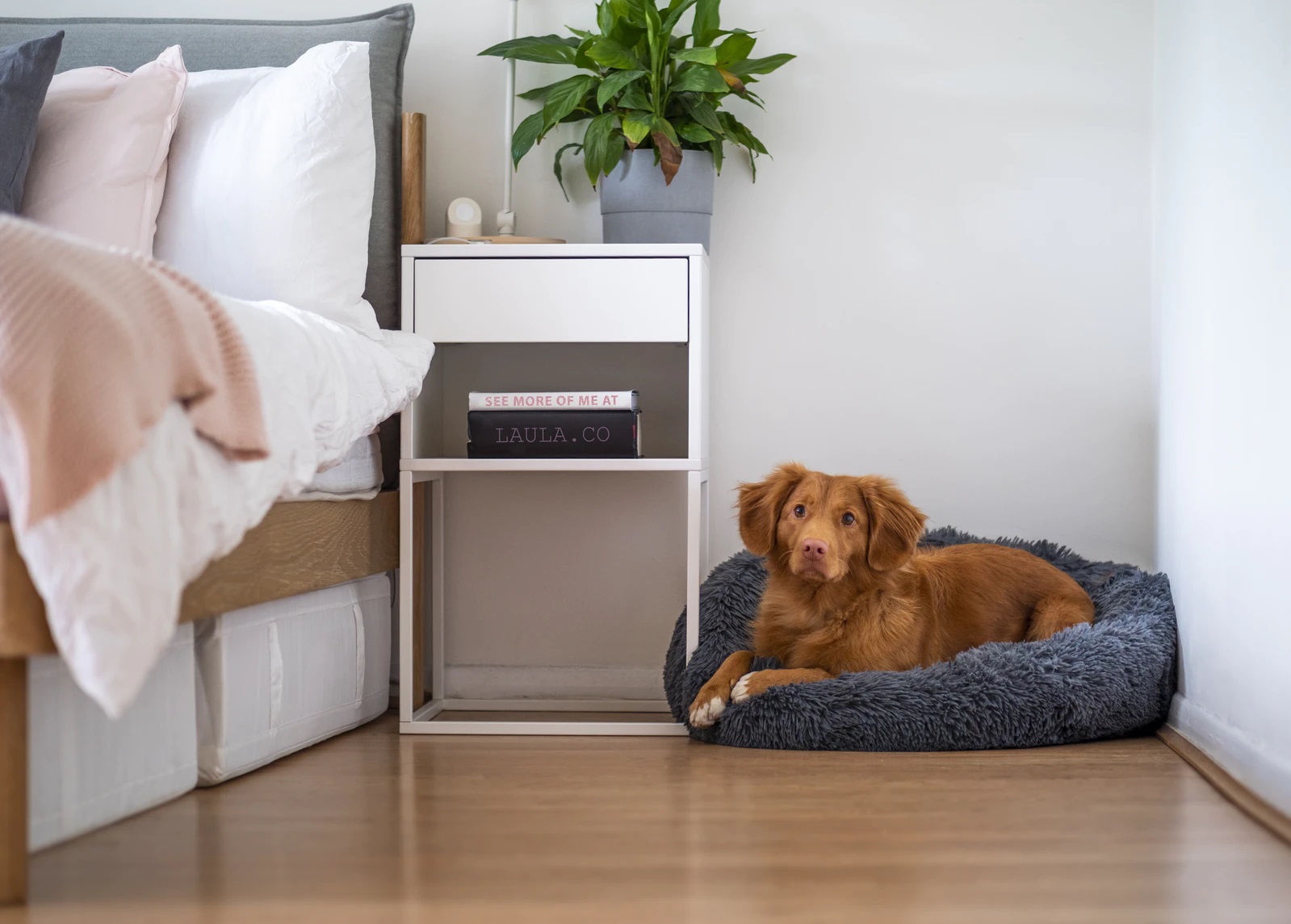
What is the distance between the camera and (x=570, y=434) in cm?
200

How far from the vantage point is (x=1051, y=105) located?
93.1 inches

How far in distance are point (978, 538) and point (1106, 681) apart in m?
0.54

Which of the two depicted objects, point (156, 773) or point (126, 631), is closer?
point (126, 631)

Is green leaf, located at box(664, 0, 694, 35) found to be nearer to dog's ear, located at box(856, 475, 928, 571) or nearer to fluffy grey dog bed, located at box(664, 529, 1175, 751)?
dog's ear, located at box(856, 475, 928, 571)

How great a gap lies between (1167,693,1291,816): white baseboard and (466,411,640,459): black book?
40.6 inches

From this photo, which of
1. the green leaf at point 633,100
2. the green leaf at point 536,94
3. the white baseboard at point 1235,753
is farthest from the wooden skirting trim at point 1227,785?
the green leaf at point 536,94

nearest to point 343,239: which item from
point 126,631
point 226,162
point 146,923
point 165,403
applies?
point 226,162

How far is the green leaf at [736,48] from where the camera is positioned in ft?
7.14

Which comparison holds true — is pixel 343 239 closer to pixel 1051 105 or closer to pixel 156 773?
pixel 156 773

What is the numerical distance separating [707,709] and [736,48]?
1271 mm

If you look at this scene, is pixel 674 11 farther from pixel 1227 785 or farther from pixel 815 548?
pixel 1227 785

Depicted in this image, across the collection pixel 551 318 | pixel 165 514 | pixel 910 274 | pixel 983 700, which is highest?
pixel 910 274

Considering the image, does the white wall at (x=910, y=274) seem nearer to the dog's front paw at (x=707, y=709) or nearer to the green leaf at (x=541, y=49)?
the green leaf at (x=541, y=49)

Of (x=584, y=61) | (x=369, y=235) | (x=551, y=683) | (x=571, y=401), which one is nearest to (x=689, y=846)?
(x=571, y=401)
